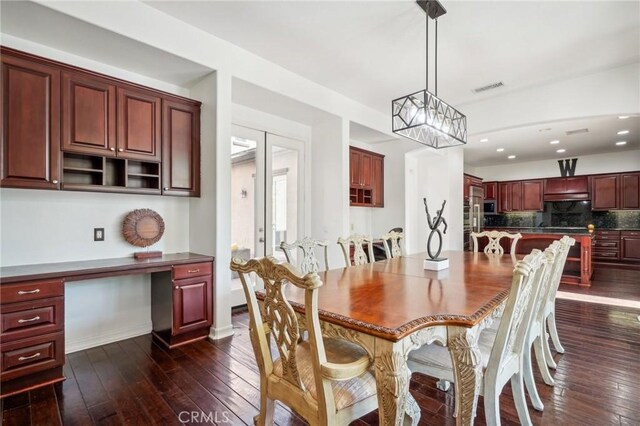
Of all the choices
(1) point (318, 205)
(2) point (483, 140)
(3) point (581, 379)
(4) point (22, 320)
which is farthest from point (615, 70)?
(4) point (22, 320)

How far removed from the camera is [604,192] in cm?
790

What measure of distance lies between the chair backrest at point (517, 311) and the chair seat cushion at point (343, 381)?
602 mm

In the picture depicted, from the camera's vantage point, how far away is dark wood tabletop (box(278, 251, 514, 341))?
1380 mm

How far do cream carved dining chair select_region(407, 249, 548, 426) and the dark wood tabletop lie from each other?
13 cm

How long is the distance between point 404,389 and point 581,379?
1.98 meters

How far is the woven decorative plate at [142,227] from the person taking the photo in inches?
121

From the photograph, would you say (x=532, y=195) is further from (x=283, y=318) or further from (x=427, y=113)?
(x=283, y=318)

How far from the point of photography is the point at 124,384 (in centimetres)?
226

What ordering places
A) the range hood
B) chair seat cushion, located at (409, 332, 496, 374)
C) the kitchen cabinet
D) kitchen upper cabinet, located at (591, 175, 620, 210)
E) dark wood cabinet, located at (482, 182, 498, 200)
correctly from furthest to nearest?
dark wood cabinet, located at (482, 182, 498, 200) < the range hood < kitchen upper cabinet, located at (591, 175, 620, 210) < the kitchen cabinet < chair seat cushion, located at (409, 332, 496, 374)

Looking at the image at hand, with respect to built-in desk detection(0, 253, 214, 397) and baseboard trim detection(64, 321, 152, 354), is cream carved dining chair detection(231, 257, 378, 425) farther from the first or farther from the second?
baseboard trim detection(64, 321, 152, 354)

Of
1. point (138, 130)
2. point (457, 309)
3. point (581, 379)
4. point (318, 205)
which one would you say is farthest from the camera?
point (318, 205)

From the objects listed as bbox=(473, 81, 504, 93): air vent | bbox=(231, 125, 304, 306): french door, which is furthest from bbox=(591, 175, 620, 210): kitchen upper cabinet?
bbox=(231, 125, 304, 306): french door

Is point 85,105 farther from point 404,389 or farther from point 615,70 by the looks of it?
point 615,70

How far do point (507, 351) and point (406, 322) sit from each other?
67 cm
